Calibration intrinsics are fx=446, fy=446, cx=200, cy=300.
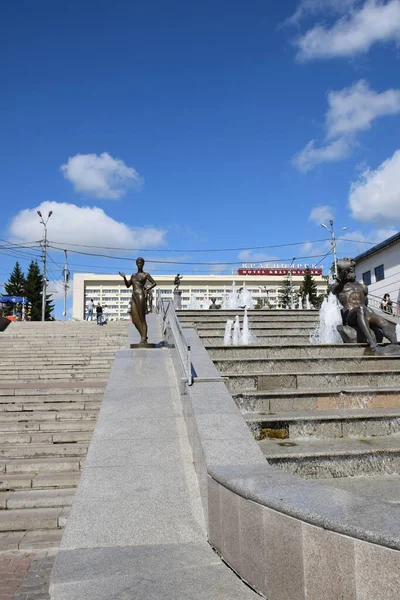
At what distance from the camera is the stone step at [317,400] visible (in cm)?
548

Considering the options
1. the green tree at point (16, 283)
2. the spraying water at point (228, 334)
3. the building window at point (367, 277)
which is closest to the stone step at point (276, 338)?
the spraying water at point (228, 334)

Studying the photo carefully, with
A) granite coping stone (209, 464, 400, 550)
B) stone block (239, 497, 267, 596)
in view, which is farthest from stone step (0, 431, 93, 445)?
stone block (239, 497, 267, 596)

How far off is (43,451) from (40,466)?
1.13 feet

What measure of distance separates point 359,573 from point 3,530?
11.6 ft

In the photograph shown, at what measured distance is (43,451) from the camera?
5547 mm

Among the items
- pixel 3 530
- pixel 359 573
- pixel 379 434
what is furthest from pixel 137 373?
pixel 359 573

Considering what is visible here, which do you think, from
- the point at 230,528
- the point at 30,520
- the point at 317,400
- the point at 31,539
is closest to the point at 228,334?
the point at 317,400

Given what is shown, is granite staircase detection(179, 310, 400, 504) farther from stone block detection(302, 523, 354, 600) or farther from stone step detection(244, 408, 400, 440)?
stone block detection(302, 523, 354, 600)

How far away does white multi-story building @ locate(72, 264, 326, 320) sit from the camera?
118125 mm

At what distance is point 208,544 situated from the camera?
10.8 feet

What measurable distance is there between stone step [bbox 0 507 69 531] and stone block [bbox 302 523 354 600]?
2919 mm

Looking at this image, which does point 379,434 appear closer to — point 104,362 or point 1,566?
point 1,566

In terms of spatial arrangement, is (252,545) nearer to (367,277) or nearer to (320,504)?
(320,504)

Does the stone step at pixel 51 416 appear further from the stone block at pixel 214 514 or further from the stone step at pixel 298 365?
the stone block at pixel 214 514
